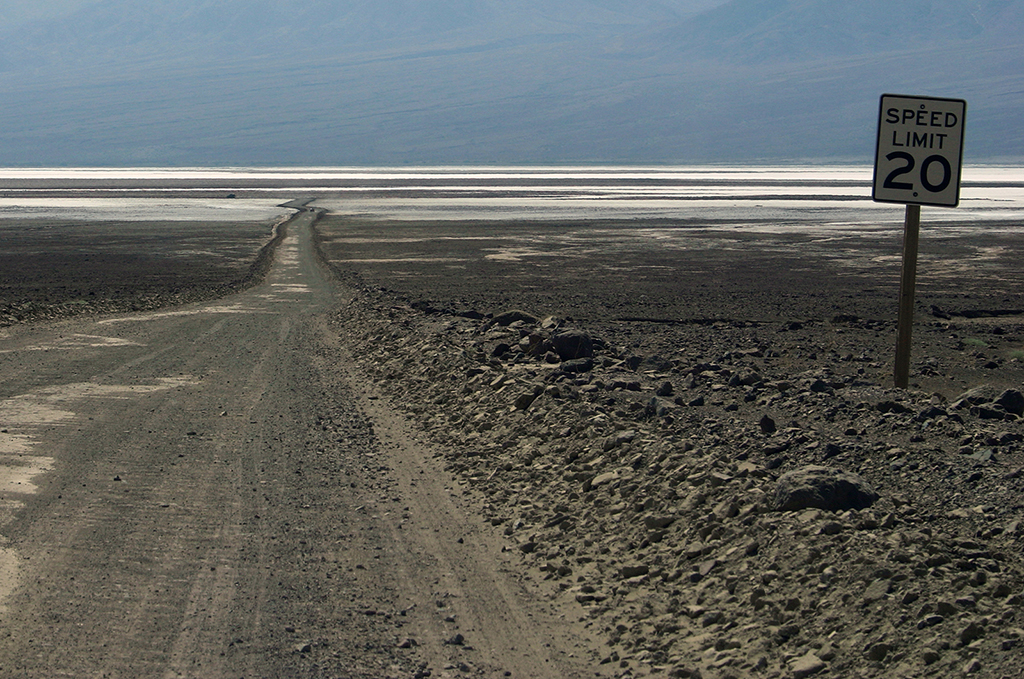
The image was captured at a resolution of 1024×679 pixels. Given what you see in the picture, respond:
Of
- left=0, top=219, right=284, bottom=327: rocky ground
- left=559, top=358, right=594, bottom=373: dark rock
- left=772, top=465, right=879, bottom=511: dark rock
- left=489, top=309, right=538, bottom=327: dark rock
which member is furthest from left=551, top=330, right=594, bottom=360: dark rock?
left=0, top=219, right=284, bottom=327: rocky ground

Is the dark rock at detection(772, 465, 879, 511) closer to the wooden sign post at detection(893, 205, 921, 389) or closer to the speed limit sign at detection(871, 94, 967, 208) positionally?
the wooden sign post at detection(893, 205, 921, 389)

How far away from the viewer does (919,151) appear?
8.64m

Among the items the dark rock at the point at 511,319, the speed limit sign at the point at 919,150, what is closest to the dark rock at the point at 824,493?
the speed limit sign at the point at 919,150

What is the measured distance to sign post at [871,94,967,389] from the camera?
8516 millimetres

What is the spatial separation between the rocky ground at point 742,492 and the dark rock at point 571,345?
24 mm

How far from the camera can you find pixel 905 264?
8914 millimetres

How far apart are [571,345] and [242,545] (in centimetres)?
621

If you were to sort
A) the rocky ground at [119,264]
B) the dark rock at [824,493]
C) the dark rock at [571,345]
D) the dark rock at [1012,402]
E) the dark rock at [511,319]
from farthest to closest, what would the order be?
the rocky ground at [119,264] → the dark rock at [511,319] → the dark rock at [571,345] → the dark rock at [1012,402] → the dark rock at [824,493]

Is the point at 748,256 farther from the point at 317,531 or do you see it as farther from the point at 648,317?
the point at 317,531

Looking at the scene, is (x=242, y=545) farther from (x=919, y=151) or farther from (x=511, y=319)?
(x=511, y=319)

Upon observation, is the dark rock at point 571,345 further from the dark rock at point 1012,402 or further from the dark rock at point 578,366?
the dark rock at point 1012,402

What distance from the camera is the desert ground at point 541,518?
5.16m

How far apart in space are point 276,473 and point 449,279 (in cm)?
2168

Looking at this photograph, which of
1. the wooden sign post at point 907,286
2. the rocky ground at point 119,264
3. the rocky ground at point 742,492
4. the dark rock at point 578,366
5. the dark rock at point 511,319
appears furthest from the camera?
the rocky ground at point 119,264
